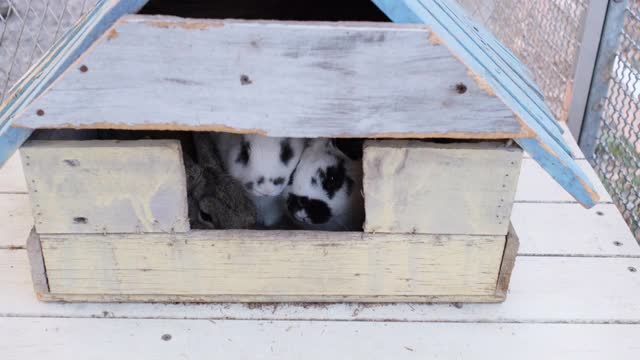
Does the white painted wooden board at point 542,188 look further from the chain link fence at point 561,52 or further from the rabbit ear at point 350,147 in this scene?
the rabbit ear at point 350,147

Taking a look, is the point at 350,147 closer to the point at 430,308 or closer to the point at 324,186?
the point at 324,186

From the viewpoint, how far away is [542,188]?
63.8 inches

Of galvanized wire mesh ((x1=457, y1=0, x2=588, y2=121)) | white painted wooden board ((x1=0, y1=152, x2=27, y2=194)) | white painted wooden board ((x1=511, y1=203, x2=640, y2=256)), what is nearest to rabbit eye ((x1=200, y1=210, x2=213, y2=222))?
white painted wooden board ((x1=0, y1=152, x2=27, y2=194))

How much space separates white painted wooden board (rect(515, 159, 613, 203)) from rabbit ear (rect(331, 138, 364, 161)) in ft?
1.53

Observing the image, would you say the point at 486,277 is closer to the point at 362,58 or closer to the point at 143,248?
the point at 362,58

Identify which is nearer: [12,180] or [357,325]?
[357,325]

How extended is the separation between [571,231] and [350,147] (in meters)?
0.51

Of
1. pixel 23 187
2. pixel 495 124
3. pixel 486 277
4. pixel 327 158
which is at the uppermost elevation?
pixel 495 124

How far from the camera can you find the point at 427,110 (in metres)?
0.99

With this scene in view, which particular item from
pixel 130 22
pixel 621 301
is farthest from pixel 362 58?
pixel 621 301

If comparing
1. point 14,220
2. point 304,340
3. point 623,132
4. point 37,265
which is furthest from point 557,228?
point 14,220

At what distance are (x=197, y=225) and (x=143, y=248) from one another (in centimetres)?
21

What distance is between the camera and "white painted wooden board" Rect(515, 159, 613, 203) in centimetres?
157

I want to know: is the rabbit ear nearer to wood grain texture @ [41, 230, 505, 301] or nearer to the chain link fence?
wood grain texture @ [41, 230, 505, 301]
